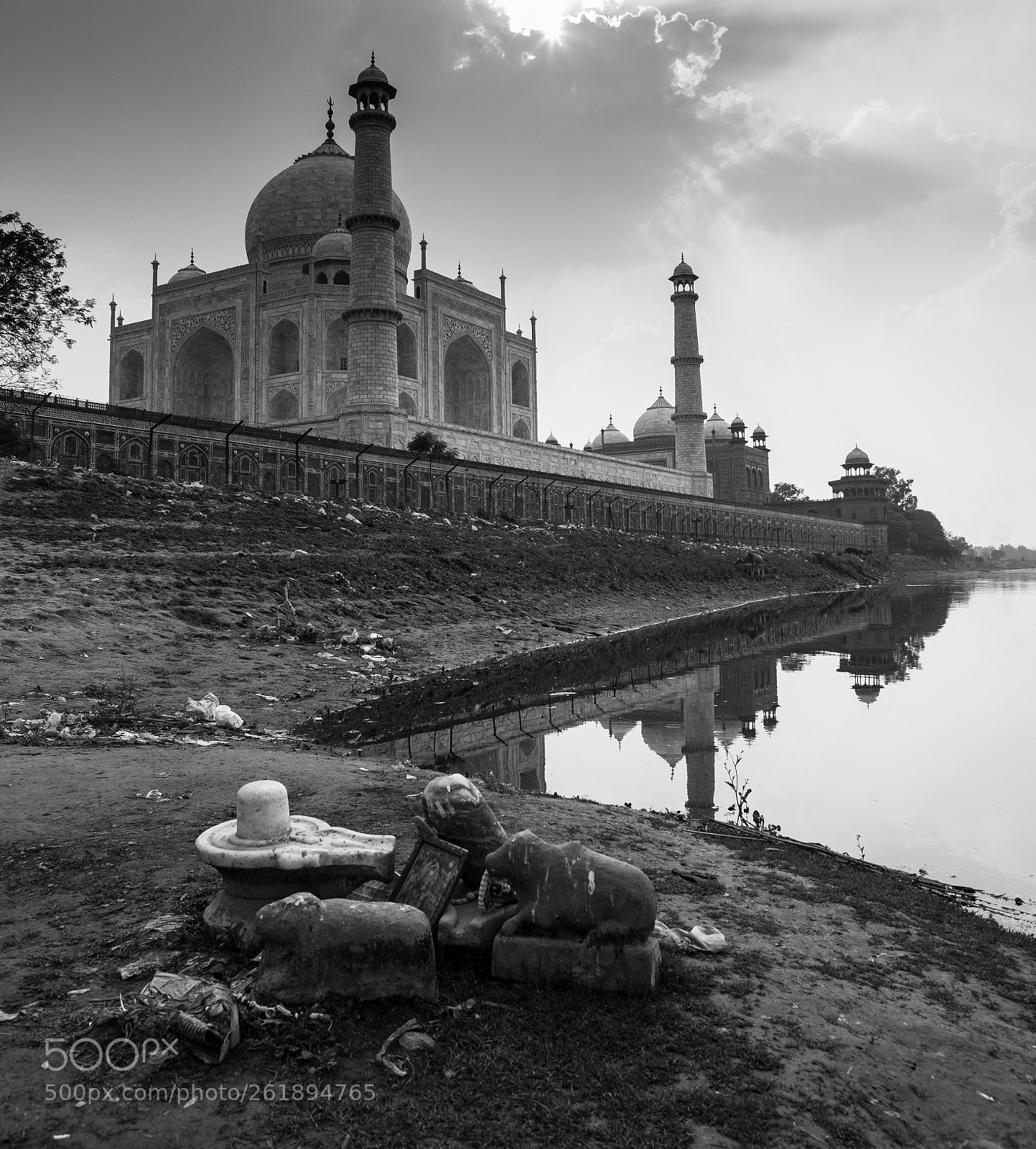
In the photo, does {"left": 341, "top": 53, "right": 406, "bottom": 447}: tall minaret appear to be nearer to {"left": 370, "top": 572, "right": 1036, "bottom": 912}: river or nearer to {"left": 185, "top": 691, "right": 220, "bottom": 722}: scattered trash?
{"left": 370, "top": 572, "right": 1036, "bottom": 912}: river

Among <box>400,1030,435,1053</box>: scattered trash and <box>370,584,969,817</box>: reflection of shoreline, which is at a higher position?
<box>370,584,969,817</box>: reflection of shoreline

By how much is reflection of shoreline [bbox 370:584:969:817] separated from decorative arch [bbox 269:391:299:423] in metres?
27.4

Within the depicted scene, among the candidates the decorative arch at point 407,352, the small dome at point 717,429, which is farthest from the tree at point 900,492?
the decorative arch at point 407,352

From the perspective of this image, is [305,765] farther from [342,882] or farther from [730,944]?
[730,944]

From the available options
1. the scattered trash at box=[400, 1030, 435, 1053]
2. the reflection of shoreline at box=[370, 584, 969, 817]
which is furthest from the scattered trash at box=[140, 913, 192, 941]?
the reflection of shoreline at box=[370, 584, 969, 817]

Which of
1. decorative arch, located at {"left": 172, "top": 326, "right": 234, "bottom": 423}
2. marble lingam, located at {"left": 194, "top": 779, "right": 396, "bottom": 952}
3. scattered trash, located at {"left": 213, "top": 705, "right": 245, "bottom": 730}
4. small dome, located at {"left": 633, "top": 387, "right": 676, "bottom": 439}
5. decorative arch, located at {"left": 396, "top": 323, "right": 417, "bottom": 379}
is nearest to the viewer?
marble lingam, located at {"left": 194, "top": 779, "right": 396, "bottom": 952}

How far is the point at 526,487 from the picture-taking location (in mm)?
35594

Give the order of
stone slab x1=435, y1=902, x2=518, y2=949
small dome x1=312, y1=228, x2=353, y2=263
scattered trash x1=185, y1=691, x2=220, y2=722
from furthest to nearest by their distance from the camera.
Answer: small dome x1=312, y1=228, x2=353, y2=263 → scattered trash x1=185, y1=691, x2=220, y2=722 → stone slab x1=435, y1=902, x2=518, y2=949

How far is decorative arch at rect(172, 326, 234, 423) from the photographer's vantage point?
4434 cm

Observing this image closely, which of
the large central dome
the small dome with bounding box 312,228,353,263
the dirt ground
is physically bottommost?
the dirt ground

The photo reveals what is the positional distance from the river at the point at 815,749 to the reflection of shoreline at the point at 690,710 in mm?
35

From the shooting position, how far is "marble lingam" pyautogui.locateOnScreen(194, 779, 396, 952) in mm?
3906

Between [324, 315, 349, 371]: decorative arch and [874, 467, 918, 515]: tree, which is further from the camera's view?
[874, 467, 918, 515]: tree

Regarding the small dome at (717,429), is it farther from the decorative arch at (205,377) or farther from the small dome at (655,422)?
the decorative arch at (205,377)
